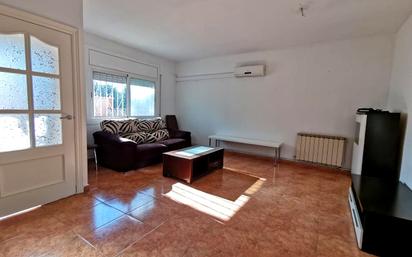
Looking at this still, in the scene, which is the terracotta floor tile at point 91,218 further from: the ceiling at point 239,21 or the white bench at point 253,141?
the white bench at point 253,141

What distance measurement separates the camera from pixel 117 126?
3.95m

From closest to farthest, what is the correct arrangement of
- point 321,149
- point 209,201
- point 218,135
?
point 209,201 < point 321,149 < point 218,135

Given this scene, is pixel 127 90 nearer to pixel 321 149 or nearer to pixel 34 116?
pixel 34 116

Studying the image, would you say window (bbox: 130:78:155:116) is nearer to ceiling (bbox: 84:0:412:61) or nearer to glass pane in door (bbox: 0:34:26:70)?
ceiling (bbox: 84:0:412:61)

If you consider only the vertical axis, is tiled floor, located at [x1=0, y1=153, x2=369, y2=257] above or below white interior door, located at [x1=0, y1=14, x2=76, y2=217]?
below

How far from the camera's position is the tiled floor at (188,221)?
5.33 ft

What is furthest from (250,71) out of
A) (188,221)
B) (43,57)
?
(43,57)

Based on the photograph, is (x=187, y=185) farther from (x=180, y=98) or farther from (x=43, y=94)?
(x=180, y=98)

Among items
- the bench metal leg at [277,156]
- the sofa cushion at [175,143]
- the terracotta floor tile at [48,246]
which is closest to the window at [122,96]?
the sofa cushion at [175,143]

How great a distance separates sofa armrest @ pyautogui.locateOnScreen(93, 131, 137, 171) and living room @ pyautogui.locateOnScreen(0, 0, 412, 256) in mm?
30

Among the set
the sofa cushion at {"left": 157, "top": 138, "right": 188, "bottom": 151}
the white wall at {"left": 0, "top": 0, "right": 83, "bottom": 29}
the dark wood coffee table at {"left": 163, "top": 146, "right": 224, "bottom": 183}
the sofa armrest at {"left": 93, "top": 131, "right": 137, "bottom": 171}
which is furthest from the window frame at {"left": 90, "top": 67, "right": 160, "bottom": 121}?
the dark wood coffee table at {"left": 163, "top": 146, "right": 224, "bottom": 183}

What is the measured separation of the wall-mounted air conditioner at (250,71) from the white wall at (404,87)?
2194 mm

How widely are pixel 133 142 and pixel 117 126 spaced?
794mm

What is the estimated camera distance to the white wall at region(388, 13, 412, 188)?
237 cm
